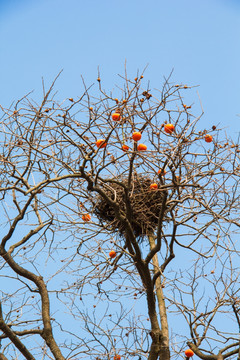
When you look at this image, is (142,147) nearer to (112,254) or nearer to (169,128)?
(169,128)

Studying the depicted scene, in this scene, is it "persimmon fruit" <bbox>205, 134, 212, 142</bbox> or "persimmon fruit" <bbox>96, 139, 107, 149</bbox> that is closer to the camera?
"persimmon fruit" <bbox>96, 139, 107, 149</bbox>

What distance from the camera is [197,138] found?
5.19 metres

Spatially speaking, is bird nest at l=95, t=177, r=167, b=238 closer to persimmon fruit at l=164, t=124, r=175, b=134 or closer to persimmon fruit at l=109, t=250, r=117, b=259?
persimmon fruit at l=109, t=250, r=117, b=259

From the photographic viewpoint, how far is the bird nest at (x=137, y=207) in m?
6.55

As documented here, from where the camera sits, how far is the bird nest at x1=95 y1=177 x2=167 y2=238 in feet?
21.5

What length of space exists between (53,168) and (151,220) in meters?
2.00

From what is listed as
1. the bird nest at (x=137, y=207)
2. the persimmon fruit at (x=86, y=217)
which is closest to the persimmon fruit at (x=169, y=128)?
the bird nest at (x=137, y=207)

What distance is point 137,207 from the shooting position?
21.9 feet

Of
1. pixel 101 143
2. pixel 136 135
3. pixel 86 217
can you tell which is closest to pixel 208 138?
pixel 136 135

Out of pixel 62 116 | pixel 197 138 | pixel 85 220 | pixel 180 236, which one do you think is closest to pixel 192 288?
pixel 180 236

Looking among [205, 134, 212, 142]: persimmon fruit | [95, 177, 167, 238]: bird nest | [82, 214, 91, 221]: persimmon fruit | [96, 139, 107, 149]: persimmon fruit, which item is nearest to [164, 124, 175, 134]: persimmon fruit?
[205, 134, 212, 142]: persimmon fruit

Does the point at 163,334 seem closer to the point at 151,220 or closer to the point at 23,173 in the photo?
the point at 151,220

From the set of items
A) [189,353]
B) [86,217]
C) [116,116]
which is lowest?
[189,353]

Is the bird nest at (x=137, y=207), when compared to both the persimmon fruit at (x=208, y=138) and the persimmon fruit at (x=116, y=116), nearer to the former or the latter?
the persimmon fruit at (x=208, y=138)
